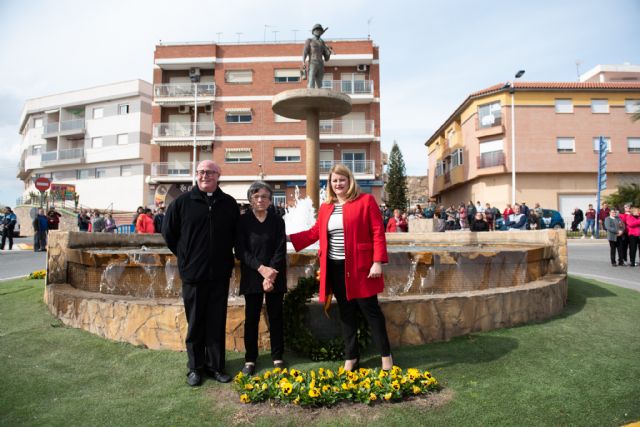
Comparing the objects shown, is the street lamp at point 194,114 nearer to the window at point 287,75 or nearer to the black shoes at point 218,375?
the window at point 287,75

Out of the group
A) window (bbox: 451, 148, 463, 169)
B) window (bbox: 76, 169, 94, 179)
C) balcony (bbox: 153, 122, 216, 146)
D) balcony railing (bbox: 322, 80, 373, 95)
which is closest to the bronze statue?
balcony railing (bbox: 322, 80, 373, 95)

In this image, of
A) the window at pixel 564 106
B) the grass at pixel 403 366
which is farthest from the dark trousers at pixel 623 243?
the window at pixel 564 106

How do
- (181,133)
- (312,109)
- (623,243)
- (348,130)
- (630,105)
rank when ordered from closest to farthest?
(312,109) → (623,243) → (630,105) → (348,130) → (181,133)

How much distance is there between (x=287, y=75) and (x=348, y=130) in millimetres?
6966

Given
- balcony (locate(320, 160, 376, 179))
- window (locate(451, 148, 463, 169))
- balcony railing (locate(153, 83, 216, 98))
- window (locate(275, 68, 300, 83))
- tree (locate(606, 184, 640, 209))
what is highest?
window (locate(275, 68, 300, 83))

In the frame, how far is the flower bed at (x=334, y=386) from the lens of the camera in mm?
3111

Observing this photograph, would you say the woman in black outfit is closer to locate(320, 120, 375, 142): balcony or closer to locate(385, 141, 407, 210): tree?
Result: locate(320, 120, 375, 142): balcony

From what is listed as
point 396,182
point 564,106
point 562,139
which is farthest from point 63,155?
point 564,106

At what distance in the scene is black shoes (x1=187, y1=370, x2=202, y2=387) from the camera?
11.5 feet

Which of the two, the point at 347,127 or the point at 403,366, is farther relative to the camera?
the point at 347,127

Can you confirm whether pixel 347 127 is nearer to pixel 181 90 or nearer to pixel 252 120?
pixel 252 120

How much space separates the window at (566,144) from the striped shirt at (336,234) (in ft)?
110

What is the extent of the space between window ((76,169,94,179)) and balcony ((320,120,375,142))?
26961mm

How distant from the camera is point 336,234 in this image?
11.8ft
